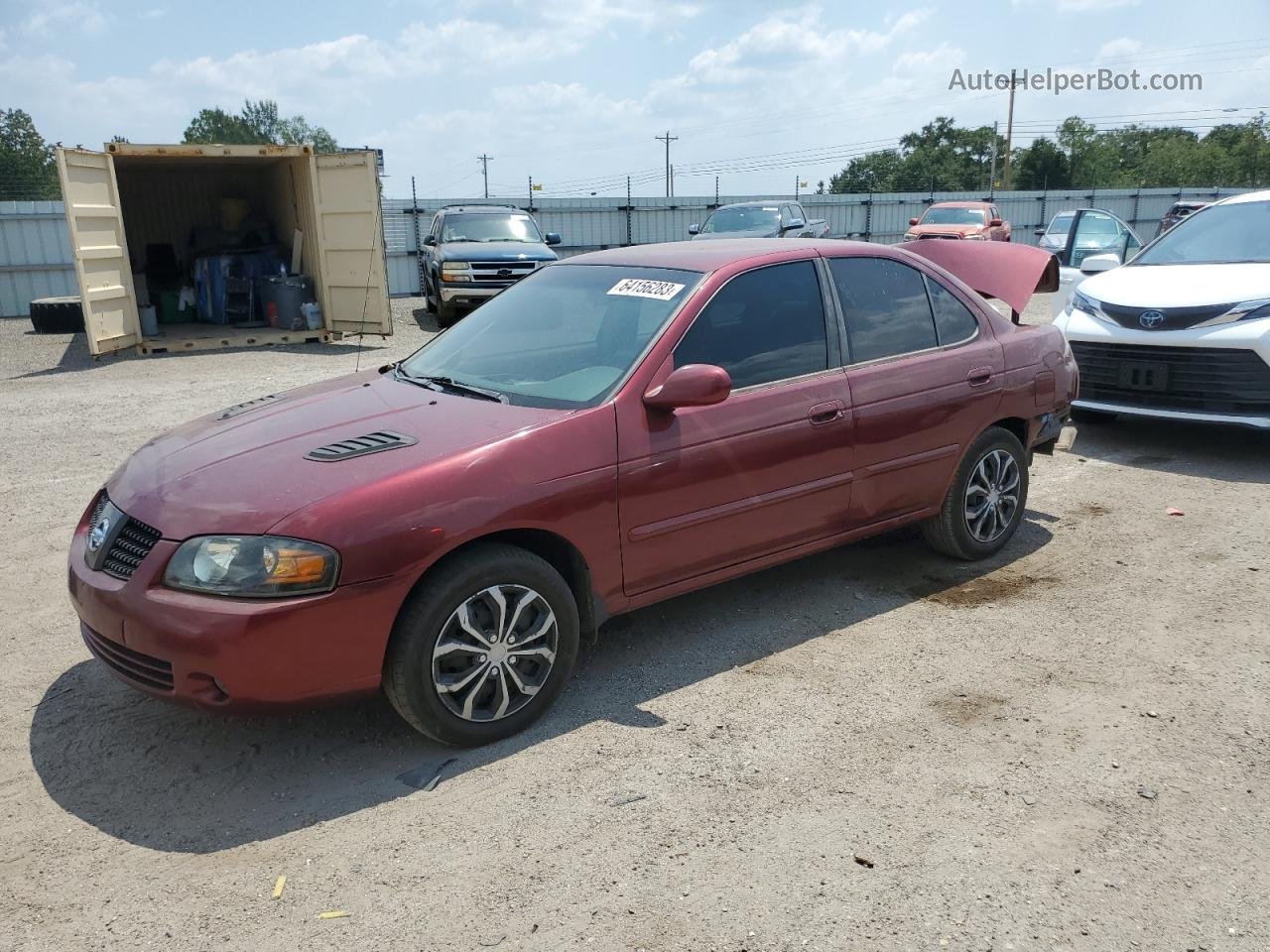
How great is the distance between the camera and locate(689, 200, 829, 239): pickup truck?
18.2 metres

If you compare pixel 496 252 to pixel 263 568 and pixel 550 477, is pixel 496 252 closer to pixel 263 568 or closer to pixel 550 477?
pixel 550 477

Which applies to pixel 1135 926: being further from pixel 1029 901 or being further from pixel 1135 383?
pixel 1135 383

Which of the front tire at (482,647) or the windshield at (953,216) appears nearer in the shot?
the front tire at (482,647)

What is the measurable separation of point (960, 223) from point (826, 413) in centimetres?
1858

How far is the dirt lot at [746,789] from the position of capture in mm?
2635

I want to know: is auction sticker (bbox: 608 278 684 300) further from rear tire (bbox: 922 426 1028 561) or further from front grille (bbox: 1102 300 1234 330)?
front grille (bbox: 1102 300 1234 330)

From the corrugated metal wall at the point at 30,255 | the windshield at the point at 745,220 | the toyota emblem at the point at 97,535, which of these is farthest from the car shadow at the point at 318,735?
the corrugated metal wall at the point at 30,255

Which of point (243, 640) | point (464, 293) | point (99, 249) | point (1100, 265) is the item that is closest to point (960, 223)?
point (464, 293)

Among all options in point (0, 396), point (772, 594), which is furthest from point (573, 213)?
point (772, 594)

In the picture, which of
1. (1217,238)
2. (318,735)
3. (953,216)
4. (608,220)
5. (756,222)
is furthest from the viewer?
(608,220)

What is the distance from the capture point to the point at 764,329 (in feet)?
14.0

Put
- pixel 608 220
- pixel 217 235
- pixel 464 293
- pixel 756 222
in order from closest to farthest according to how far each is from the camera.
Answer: pixel 464 293 < pixel 217 235 < pixel 756 222 < pixel 608 220

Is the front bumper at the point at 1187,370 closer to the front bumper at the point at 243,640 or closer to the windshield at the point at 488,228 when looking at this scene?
the front bumper at the point at 243,640

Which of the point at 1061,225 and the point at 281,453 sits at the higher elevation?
the point at 1061,225
